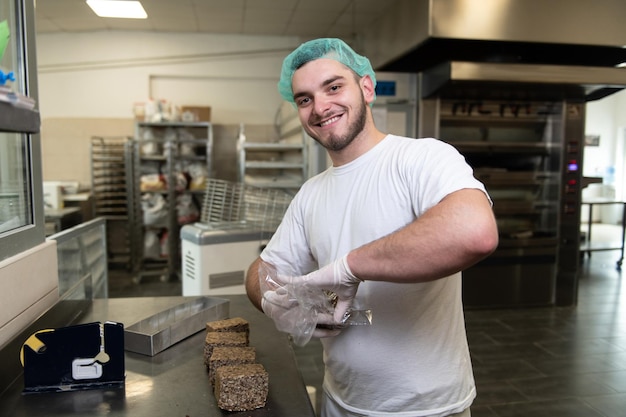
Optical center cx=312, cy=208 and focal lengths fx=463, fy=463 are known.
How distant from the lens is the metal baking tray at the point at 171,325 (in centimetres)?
127

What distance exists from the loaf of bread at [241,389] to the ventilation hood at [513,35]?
2.98 m

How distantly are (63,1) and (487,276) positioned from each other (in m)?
4.68

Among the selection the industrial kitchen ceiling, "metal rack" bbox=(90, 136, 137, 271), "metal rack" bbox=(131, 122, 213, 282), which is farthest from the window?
"metal rack" bbox=(90, 136, 137, 271)

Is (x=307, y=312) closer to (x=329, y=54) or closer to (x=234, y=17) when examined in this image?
(x=329, y=54)

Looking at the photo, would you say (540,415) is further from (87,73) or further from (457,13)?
(87,73)

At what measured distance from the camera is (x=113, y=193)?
571cm

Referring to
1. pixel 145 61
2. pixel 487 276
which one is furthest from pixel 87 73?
pixel 487 276

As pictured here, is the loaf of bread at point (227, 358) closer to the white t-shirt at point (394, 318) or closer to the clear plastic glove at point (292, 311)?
the clear plastic glove at point (292, 311)

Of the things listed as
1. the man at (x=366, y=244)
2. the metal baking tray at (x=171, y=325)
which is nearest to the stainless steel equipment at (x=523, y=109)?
the man at (x=366, y=244)

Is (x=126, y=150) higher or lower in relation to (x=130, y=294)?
higher

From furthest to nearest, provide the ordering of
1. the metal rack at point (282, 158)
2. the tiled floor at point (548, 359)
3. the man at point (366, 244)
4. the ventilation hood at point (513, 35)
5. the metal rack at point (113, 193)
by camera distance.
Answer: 1. the metal rack at point (113, 193)
2. the metal rack at point (282, 158)
3. the ventilation hood at point (513, 35)
4. the tiled floor at point (548, 359)
5. the man at point (366, 244)

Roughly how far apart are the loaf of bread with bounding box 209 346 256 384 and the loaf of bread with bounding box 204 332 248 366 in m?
0.03

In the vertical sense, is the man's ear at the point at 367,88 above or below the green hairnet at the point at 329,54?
below

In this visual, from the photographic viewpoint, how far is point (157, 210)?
522 cm
